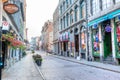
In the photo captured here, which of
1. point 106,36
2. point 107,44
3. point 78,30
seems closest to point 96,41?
point 107,44

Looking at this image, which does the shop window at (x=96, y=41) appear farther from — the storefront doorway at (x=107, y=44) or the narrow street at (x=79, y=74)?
the narrow street at (x=79, y=74)

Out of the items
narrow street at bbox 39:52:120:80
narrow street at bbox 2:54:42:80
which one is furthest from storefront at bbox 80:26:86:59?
narrow street at bbox 2:54:42:80

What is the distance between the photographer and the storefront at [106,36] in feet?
82.0

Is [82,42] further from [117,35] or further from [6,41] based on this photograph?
[6,41]

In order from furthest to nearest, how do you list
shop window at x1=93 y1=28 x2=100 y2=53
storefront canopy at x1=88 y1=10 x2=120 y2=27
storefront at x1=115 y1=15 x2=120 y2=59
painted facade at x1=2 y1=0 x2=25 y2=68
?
shop window at x1=93 y1=28 x2=100 y2=53 < storefront at x1=115 y1=15 x2=120 y2=59 < storefront canopy at x1=88 y1=10 x2=120 y2=27 < painted facade at x1=2 y1=0 x2=25 y2=68

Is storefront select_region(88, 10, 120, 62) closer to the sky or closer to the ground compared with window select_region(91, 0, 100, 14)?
closer to the ground

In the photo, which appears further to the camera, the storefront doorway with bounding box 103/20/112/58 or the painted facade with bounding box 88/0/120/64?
the storefront doorway with bounding box 103/20/112/58

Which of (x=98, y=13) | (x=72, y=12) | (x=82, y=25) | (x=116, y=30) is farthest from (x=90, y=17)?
(x=72, y=12)

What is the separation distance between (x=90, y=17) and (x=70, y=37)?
53.4ft

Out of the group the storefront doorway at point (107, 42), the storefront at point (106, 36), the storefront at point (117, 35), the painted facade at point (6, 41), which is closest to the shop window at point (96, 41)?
the storefront at point (106, 36)

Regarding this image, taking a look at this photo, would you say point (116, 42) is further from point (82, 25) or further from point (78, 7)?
point (78, 7)

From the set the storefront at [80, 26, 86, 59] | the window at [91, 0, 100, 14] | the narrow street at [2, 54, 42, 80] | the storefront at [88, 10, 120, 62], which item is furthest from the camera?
the storefront at [80, 26, 86, 59]

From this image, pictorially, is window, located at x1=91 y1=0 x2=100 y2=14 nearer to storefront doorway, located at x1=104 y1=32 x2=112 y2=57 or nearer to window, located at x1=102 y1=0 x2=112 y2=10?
window, located at x1=102 y1=0 x2=112 y2=10

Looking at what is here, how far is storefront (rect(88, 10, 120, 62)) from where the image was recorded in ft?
82.0
